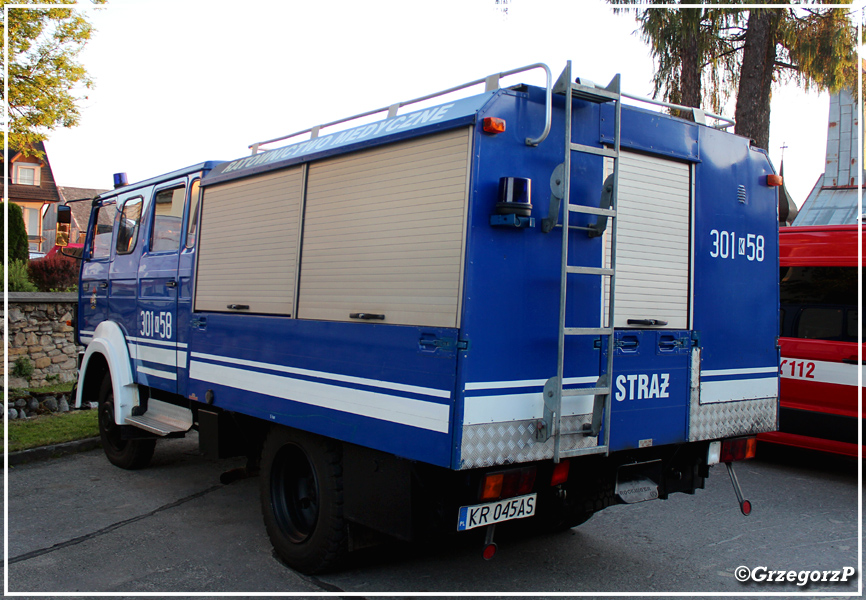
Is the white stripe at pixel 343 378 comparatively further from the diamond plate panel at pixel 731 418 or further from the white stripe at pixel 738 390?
the white stripe at pixel 738 390

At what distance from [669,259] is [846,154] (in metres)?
18.3

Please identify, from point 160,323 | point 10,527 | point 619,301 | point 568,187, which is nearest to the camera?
point 568,187

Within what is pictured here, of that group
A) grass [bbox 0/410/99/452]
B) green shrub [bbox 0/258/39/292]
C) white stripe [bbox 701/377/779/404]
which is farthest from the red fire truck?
green shrub [bbox 0/258/39/292]

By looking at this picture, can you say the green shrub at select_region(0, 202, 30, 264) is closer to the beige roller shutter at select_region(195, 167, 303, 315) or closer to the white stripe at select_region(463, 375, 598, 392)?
the beige roller shutter at select_region(195, 167, 303, 315)

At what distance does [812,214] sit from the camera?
18781 mm

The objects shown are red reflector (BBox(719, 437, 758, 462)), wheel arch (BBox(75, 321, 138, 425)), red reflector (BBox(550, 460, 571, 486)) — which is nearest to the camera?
red reflector (BBox(550, 460, 571, 486))

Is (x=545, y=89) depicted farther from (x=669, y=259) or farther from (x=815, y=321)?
(x=815, y=321)

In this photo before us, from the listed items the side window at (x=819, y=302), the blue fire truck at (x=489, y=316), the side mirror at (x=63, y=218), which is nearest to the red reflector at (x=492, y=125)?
the blue fire truck at (x=489, y=316)

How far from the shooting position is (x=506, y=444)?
348cm

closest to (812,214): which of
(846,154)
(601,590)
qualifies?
(846,154)

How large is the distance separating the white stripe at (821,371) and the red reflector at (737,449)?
2.68 m

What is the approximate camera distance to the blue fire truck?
348 centimetres

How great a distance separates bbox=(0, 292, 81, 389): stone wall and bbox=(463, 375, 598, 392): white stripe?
10474mm

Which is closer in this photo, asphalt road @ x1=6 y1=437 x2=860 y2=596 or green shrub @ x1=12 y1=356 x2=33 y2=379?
asphalt road @ x1=6 y1=437 x2=860 y2=596
